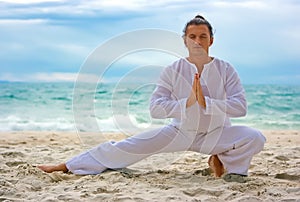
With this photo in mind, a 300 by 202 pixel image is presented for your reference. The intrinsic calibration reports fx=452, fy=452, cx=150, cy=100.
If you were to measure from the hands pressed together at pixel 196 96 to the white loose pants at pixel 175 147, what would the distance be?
24 cm

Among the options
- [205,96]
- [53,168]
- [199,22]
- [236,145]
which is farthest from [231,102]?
[53,168]

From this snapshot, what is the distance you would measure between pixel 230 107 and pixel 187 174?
56cm

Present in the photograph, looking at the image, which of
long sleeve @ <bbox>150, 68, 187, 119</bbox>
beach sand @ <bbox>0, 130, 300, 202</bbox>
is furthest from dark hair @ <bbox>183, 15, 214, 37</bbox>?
beach sand @ <bbox>0, 130, 300, 202</bbox>

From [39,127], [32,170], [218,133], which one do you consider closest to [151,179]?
[218,133]

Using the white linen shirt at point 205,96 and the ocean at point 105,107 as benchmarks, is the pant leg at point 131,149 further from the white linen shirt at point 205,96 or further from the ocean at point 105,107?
the ocean at point 105,107

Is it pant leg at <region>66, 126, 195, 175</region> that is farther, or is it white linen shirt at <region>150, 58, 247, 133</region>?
pant leg at <region>66, 126, 195, 175</region>

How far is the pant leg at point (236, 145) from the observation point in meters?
2.84

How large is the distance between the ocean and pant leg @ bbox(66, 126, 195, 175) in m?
2.48

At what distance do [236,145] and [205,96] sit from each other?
365mm

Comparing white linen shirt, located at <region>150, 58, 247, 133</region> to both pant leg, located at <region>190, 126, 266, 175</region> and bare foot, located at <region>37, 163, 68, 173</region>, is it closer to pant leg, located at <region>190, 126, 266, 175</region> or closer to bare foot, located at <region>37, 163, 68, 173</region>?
pant leg, located at <region>190, 126, 266, 175</region>

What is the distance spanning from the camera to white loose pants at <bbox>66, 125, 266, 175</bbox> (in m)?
2.85

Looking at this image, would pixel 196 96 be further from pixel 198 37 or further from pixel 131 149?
pixel 131 149

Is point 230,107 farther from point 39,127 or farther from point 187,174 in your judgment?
point 39,127

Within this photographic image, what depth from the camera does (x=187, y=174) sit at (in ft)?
9.84
